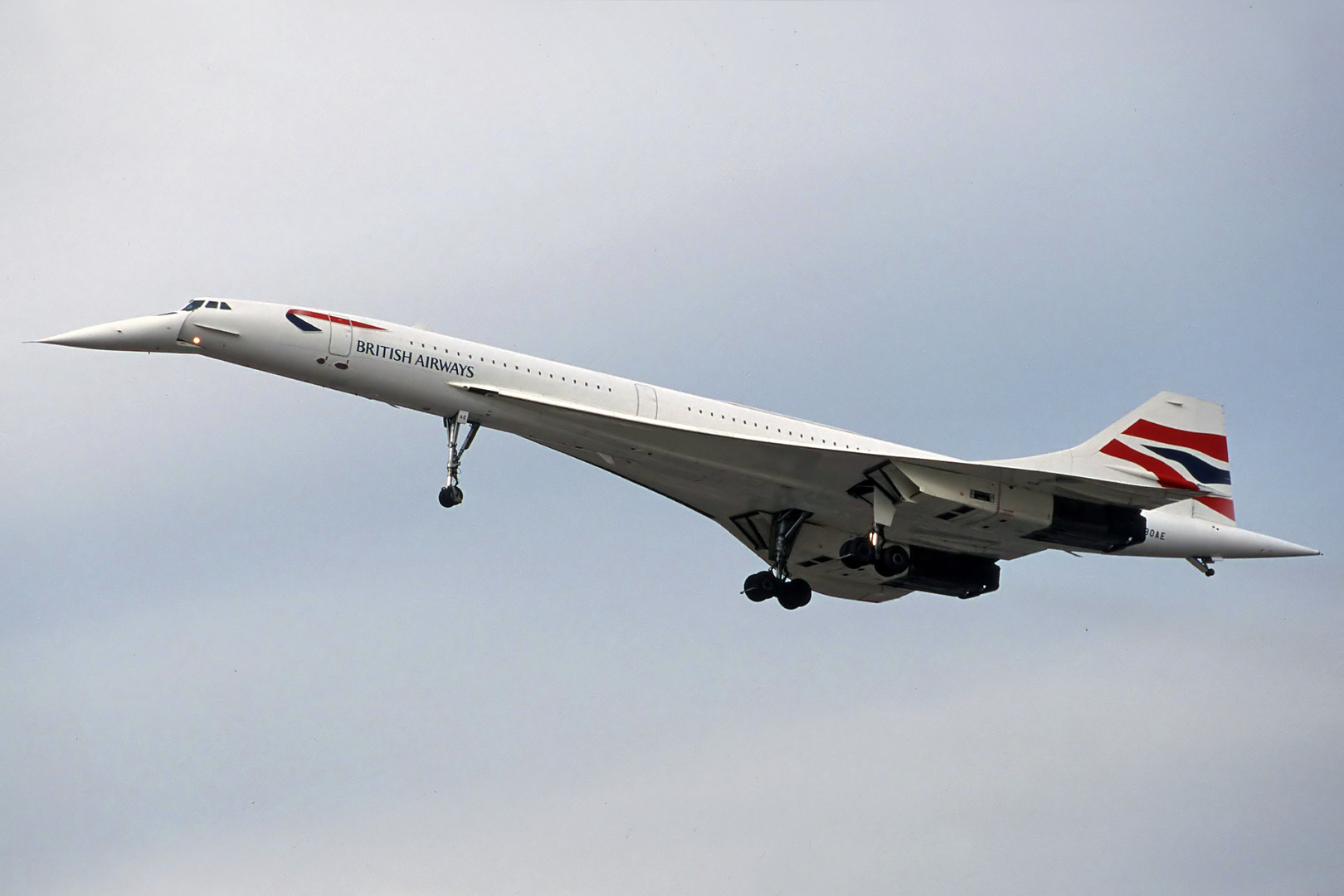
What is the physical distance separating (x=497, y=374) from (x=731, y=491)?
4.55 metres

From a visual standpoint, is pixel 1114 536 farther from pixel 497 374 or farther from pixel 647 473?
pixel 497 374

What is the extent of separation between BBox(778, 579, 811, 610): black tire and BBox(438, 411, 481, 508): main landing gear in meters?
7.25

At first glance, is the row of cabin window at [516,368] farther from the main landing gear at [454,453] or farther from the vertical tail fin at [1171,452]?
the vertical tail fin at [1171,452]

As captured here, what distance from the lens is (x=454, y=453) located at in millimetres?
21641

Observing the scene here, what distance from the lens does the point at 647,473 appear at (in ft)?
78.1

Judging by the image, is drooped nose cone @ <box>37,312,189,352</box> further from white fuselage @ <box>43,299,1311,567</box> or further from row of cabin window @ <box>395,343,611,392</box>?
row of cabin window @ <box>395,343,611,392</box>

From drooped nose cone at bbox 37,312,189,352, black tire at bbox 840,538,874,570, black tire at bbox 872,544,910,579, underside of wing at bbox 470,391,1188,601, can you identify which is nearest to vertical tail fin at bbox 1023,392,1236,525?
underside of wing at bbox 470,391,1188,601

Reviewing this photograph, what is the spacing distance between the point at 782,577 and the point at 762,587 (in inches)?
16.4

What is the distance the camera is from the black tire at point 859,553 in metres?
23.6

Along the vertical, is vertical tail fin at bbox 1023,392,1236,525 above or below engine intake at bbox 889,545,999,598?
above

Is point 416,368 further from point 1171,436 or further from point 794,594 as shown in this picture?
point 1171,436

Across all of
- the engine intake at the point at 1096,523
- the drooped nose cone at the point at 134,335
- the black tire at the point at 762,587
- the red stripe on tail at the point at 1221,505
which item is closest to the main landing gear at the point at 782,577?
the black tire at the point at 762,587

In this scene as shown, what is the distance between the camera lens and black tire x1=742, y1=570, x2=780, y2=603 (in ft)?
87.1

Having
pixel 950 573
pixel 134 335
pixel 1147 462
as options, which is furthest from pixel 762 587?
pixel 134 335
